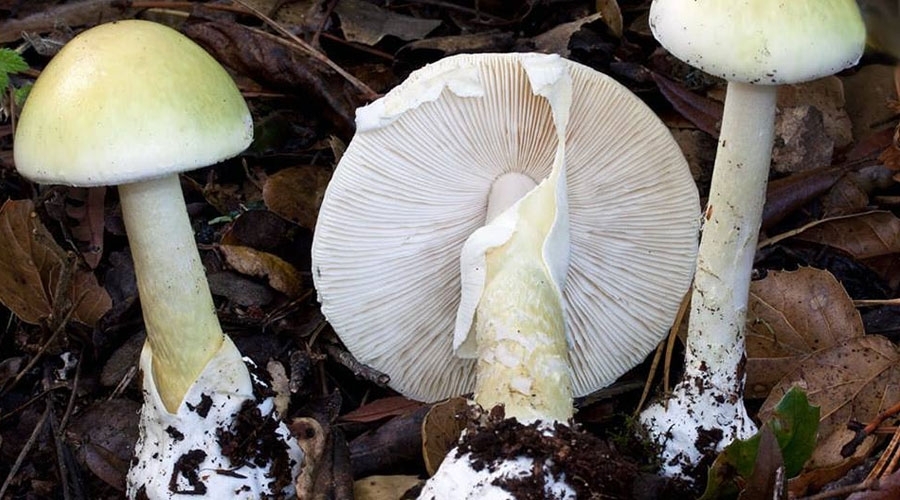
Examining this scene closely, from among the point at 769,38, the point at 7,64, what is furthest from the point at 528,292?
the point at 7,64

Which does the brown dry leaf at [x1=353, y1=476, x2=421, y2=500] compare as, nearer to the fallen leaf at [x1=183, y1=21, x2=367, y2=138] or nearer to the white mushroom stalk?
the white mushroom stalk

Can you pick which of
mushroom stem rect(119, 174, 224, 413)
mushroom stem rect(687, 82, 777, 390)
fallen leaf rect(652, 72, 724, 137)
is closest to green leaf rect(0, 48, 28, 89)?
mushroom stem rect(119, 174, 224, 413)

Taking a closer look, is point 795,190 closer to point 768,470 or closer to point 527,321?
point 527,321

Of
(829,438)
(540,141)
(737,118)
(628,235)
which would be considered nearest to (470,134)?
(540,141)

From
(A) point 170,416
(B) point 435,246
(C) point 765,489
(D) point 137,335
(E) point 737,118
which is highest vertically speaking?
(E) point 737,118

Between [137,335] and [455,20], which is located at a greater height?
[455,20]

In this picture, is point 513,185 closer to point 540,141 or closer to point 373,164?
point 540,141
